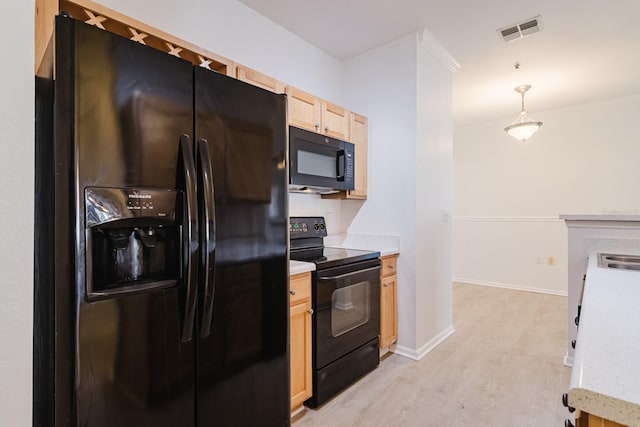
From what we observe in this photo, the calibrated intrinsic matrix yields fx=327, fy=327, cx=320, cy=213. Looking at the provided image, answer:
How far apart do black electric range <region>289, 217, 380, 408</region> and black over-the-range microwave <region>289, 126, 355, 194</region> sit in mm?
355

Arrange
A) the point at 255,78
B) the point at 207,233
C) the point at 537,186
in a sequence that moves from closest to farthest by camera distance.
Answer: the point at 207,233
the point at 255,78
the point at 537,186

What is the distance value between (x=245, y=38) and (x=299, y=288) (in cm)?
181

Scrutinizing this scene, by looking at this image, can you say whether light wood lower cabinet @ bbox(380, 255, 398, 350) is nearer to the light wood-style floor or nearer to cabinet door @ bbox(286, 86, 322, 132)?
the light wood-style floor

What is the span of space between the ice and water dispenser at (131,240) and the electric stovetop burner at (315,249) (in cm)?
100

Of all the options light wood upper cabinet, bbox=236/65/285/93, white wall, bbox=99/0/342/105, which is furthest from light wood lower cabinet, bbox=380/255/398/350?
white wall, bbox=99/0/342/105

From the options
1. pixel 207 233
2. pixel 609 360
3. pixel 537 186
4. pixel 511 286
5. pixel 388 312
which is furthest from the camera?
pixel 511 286

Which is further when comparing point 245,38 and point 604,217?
point 245,38

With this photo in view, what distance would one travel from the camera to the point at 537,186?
16.1ft

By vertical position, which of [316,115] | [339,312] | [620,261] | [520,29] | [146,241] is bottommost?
[339,312]

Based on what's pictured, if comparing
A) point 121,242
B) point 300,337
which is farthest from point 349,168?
point 121,242

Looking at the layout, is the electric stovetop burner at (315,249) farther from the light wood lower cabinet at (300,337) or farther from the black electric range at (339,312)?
the light wood lower cabinet at (300,337)

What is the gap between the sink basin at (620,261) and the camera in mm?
1928

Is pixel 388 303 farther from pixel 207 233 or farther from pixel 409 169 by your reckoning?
pixel 207 233

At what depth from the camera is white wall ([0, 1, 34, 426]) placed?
83 cm
